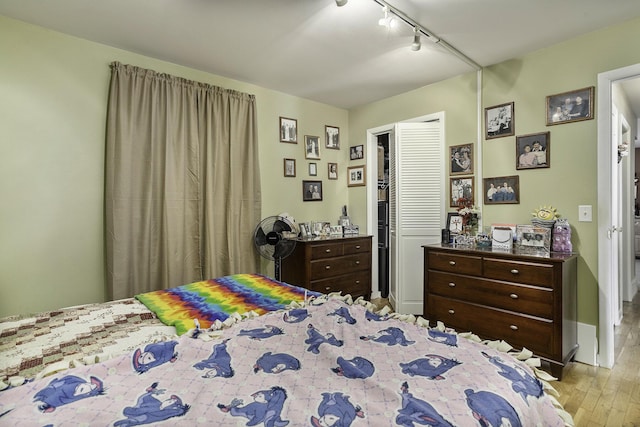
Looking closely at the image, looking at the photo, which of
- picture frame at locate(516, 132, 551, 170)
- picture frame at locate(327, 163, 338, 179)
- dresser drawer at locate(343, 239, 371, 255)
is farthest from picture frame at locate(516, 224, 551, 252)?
picture frame at locate(327, 163, 338, 179)

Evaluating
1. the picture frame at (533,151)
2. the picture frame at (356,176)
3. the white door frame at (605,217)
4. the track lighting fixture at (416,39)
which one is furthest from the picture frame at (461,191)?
the track lighting fixture at (416,39)

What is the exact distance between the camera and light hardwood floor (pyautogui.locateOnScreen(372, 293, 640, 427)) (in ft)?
6.18

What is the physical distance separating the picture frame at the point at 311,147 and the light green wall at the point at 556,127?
158 centimetres

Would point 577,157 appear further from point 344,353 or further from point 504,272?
point 344,353

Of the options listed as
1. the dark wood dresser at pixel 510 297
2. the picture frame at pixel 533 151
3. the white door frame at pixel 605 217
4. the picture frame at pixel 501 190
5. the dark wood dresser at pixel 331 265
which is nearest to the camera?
the dark wood dresser at pixel 510 297

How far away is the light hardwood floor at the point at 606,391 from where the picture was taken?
188 cm

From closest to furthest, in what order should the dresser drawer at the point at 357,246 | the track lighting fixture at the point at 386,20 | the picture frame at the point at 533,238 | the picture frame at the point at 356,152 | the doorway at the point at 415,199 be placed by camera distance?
the track lighting fixture at the point at 386,20
the picture frame at the point at 533,238
the doorway at the point at 415,199
the dresser drawer at the point at 357,246
the picture frame at the point at 356,152

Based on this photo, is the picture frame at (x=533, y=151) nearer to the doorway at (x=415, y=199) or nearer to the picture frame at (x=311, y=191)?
the doorway at (x=415, y=199)

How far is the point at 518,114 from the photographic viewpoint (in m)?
2.91

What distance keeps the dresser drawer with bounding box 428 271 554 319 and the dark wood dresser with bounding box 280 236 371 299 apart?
40.8 inches

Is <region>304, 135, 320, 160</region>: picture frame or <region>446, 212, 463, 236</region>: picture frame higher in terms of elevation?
<region>304, 135, 320, 160</region>: picture frame

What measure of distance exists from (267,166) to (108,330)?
247cm

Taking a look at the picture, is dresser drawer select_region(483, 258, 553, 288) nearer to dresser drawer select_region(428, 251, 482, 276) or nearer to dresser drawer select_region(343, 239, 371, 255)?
dresser drawer select_region(428, 251, 482, 276)

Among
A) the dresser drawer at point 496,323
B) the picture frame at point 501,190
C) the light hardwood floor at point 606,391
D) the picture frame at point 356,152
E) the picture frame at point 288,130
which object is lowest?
the light hardwood floor at point 606,391
